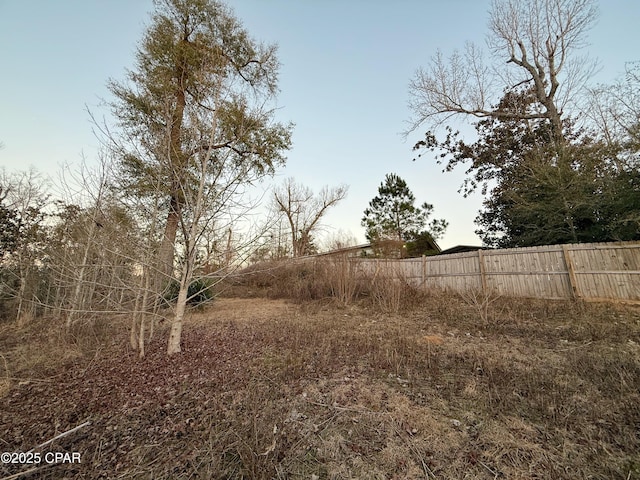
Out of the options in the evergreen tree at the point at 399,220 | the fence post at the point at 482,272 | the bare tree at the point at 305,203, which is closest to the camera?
the fence post at the point at 482,272

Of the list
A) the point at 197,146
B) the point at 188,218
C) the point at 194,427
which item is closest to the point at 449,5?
the point at 197,146

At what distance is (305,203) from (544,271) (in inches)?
635

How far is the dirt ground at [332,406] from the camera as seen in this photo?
150 centimetres

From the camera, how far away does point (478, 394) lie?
2.29 metres

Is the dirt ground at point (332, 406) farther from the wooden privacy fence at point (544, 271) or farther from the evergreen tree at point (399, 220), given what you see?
the evergreen tree at point (399, 220)

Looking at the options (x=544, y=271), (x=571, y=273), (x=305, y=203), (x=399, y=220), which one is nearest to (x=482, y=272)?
(x=544, y=271)

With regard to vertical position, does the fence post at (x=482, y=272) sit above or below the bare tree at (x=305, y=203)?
below

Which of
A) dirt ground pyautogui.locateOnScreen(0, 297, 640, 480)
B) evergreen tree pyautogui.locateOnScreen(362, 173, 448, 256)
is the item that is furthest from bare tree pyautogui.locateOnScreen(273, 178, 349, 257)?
dirt ground pyautogui.locateOnScreen(0, 297, 640, 480)

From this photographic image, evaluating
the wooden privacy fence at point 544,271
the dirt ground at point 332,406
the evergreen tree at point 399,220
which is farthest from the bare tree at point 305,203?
the dirt ground at point 332,406

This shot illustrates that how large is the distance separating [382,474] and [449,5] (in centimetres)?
1032

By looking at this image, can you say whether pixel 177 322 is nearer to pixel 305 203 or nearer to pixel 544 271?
pixel 544 271

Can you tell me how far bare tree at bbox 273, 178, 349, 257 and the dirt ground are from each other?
16.0 m

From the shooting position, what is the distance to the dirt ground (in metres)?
1.50

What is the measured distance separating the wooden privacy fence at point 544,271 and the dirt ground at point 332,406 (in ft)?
7.99
